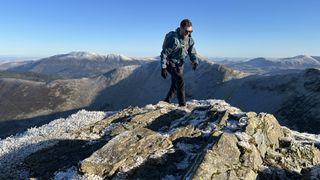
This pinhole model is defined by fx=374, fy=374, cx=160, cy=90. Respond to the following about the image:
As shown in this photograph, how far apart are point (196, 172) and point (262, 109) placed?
10446 cm

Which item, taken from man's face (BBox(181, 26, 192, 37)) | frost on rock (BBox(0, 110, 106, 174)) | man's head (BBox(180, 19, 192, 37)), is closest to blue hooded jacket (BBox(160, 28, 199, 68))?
man's face (BBox(181, 26, 192, 37))

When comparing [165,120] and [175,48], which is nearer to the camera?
[165,120]

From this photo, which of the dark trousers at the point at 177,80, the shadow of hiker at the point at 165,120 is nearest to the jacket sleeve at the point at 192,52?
the dark trousers at the point at 177,80

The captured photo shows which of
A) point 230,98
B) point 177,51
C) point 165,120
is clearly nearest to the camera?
point 165,120

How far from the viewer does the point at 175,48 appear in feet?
72.7

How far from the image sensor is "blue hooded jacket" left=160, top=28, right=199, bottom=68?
21.8m

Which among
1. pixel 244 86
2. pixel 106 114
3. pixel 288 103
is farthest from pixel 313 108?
pixel 106 114

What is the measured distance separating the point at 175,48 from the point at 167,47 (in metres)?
0.49

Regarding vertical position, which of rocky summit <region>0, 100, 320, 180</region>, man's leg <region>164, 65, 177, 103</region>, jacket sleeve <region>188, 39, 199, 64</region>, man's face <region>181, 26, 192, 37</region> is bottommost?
rocky summit <region>0, 100, 320, 180</region>

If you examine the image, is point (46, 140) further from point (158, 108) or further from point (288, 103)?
point (288, 103)

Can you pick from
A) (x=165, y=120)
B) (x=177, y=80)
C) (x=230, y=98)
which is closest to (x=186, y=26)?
(x=177, y=80)

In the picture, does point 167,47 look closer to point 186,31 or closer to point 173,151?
point 186,31

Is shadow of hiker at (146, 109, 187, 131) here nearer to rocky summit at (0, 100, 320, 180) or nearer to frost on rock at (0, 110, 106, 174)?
rocky summit at (0, 100, 320, 180)

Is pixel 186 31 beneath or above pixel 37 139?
above
